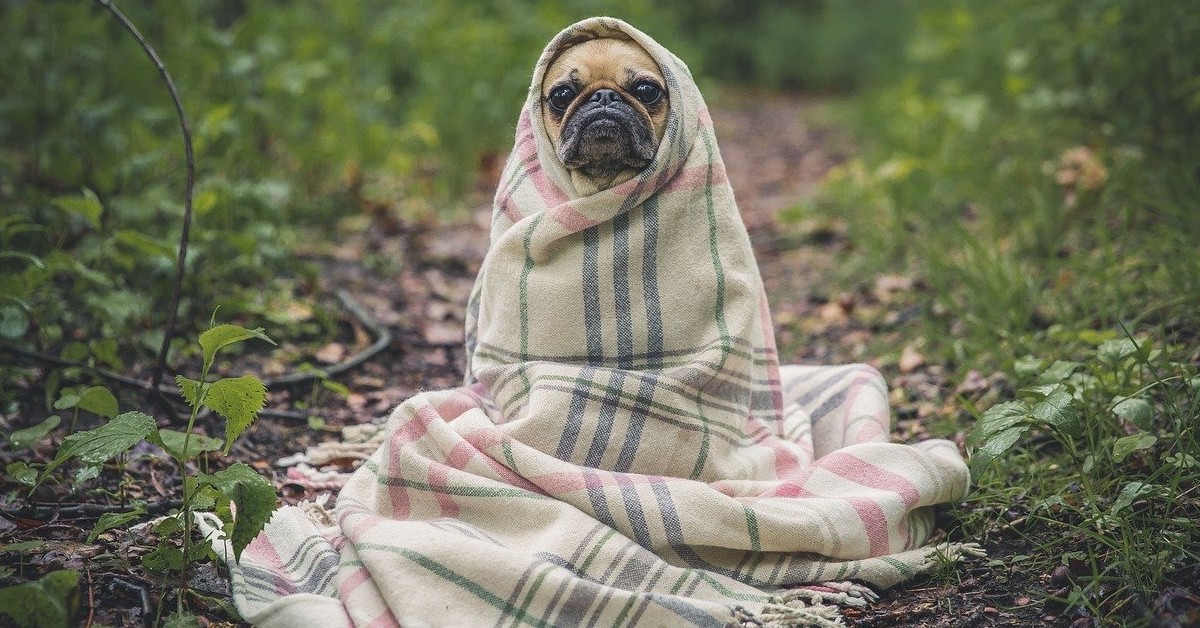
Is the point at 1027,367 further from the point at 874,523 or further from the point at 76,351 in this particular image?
the point at 76,351

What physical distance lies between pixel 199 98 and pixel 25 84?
844 mm

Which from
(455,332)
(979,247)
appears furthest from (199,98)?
(979,247)

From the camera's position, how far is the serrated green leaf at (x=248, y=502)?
188 centimetres

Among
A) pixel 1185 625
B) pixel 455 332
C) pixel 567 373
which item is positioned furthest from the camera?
pixel 455 332

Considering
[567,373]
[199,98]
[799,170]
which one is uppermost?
[199,98]

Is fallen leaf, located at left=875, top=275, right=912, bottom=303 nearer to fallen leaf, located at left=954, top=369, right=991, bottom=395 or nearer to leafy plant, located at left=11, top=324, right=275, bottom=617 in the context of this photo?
fallen leaf, located at left=954, top=369, right=991, bottom=395

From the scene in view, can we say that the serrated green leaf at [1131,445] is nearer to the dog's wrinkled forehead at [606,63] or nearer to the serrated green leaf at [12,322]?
the dog's wrinkled forehead at [606,63]

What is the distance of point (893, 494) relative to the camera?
7.51 feet

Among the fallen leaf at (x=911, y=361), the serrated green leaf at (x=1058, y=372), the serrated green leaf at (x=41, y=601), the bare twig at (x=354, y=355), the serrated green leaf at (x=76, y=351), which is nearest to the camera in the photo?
the serrated green leaf at (x=41, y=601)

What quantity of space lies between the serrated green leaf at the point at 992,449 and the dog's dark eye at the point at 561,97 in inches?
49.3

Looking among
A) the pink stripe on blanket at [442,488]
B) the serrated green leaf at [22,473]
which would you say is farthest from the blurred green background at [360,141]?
the pink stripe on blanket at [442,488]

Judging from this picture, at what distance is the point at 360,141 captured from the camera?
5156 millimetres

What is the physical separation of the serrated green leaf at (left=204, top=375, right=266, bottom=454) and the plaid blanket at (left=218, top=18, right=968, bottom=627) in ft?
1.03

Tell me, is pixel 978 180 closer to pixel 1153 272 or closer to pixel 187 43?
pixel 1153 272
